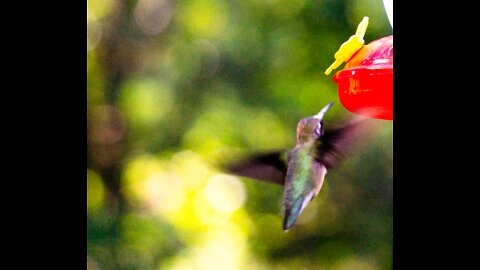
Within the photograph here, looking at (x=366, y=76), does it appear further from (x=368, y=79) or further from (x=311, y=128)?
(x=311, y=128)

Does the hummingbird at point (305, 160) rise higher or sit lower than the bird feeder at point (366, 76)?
lower

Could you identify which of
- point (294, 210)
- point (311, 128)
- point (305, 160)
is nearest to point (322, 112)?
point (311, 128)

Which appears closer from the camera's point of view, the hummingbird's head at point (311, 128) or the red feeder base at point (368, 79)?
the red feeder base at point (368, 79)

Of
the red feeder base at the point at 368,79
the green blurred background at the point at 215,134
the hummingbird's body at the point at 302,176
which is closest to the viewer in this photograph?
the red feeder base at the point at 368,79

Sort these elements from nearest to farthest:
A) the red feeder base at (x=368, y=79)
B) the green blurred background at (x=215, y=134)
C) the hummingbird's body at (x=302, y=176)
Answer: the red feeder base at (x=368, y=79) → the hummingbird's body at (x=302, y=176) → the green blurred background at (x=215, y=134)

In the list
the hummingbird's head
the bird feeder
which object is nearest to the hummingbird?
the hummingbird's head

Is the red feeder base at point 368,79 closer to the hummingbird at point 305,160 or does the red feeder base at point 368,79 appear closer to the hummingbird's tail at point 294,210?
the hummingbird at point 305,160

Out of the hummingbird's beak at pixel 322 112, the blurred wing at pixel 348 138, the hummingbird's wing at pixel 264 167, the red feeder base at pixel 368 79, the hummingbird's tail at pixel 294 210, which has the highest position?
the red feeder base at pixel 368 79

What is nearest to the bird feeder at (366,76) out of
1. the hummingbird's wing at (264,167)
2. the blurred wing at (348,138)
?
the blurred wing at (348,138)

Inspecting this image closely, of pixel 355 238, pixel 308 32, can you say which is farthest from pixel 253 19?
pixel 355 238

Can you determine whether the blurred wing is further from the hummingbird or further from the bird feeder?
the bird feeder
